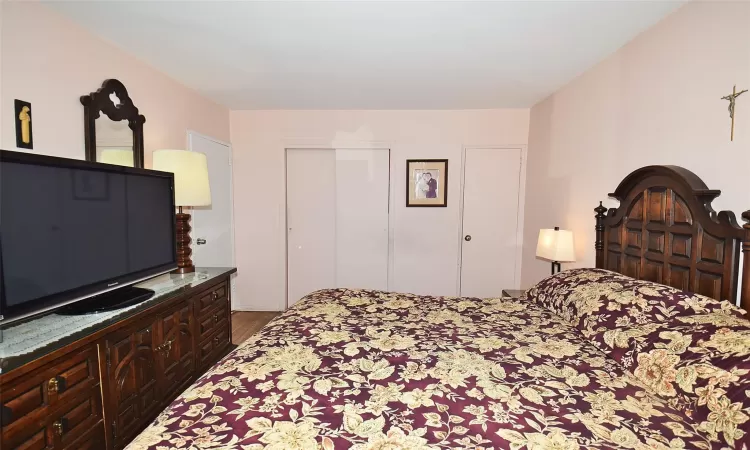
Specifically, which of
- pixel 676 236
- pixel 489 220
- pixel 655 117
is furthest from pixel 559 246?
pixel 489 220

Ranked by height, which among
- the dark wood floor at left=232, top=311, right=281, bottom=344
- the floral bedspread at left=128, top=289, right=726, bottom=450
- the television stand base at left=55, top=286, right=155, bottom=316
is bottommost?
the dark wood floor at left=232, top=311, right=281, bottom=344

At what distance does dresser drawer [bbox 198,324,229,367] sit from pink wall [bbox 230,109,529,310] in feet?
4.43

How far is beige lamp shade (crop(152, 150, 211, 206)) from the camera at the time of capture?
7.66ft

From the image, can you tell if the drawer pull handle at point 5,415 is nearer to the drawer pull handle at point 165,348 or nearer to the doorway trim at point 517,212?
the drawer pull handle at point 165,348

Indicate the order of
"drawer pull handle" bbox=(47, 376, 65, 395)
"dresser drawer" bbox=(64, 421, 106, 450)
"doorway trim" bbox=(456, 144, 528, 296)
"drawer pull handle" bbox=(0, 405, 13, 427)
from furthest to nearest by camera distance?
"doorway trim" bbox=(456, 144, 528, 296)
"dresser drawer" bbox=(64, 421, 106, 450)
"drawer pull handle" bbox=(47, 376, 65, 395)
"drawer pull handle" bbox=(0, 405, 13, 427)

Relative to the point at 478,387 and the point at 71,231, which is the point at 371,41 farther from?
the point at 478,387

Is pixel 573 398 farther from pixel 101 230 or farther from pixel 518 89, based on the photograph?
pixel 518 89

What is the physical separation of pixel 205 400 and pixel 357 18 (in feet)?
6.38

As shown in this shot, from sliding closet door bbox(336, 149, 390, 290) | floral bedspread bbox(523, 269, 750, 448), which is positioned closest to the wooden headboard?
floral bedspread bbox(523, 269, 750, 448)

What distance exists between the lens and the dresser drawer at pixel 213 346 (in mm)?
2307

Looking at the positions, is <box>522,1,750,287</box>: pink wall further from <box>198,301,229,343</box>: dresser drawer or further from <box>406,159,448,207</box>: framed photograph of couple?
<box>198,301,229,343</box>: dresser drawer

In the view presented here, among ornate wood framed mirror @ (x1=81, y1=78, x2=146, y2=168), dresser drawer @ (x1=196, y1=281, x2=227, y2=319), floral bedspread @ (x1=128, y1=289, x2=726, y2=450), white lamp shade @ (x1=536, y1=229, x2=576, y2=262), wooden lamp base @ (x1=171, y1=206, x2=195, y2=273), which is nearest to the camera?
floral bedspread @ (x1=128, y1=289, x2=726, y2=450)

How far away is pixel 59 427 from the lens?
4.20 ft

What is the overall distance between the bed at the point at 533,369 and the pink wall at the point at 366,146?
1955mm
